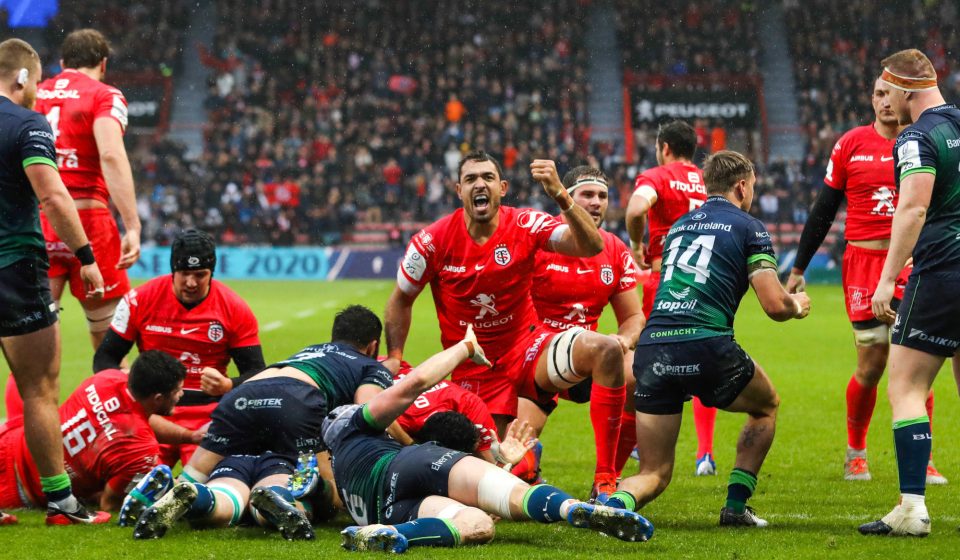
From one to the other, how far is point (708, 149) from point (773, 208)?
4923 mm

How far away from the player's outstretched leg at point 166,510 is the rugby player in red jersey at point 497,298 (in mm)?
1934

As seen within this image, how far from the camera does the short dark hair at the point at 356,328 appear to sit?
23.1ft

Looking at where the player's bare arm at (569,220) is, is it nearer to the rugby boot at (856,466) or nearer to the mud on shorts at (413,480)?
the mud on shorts at (413,480)

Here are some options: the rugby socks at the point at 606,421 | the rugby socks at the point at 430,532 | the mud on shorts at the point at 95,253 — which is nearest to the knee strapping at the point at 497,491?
the rugby socks at the point at 430,532

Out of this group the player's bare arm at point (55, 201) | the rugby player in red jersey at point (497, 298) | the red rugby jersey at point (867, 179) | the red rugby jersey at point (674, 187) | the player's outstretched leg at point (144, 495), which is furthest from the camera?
the red rugby jersey at point (674, 187)

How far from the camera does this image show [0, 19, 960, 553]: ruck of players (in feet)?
19.7

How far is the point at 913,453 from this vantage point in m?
5.99

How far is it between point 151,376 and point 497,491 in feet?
7.80

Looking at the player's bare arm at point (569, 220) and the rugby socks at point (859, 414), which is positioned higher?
the player's bare arm at point (569, 220)

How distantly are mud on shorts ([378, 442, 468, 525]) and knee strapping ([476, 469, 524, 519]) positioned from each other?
18 cm

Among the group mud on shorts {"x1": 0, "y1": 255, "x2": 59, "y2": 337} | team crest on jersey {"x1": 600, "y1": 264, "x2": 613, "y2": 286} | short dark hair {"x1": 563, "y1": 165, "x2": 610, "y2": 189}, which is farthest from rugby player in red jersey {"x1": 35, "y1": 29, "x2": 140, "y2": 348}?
team crest on jersey {"x1": 600, "y1": 264, "x2": 613, "y2": 286}

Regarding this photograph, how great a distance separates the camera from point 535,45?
41031 mm

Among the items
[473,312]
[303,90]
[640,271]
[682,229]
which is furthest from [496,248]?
[303,90]

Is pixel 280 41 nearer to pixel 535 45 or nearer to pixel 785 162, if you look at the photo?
pixel 535 45
